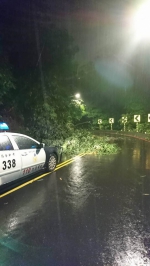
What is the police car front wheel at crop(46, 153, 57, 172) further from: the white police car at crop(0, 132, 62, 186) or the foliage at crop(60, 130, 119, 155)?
the foliage at crop(60, 130, 119, 155)

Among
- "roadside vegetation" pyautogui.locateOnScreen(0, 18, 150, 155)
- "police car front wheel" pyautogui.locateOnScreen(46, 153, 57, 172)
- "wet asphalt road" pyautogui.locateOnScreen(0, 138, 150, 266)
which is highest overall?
"roadside vegetation" pyautogui.locateOnScreen(0, 18, 150, 155)

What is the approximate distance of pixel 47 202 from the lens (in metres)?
5.98

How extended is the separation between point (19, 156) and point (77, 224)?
310 centimetres

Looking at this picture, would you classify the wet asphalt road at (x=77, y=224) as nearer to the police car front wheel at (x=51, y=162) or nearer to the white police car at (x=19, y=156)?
the white police car at (x=19, y=156)

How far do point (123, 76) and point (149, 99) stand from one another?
13.7 meters

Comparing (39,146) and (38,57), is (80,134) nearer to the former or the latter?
(38,57)

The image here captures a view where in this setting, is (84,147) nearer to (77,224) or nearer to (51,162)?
(51,162)

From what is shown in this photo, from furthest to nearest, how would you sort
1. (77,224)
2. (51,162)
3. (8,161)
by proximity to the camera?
(51,162), (8,161), (77,224)

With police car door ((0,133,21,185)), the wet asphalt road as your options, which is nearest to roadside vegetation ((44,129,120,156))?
the wet asphalt road

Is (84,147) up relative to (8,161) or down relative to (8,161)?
down

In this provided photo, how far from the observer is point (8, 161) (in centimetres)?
648

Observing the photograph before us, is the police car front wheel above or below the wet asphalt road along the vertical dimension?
above

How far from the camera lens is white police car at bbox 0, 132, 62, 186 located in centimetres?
640

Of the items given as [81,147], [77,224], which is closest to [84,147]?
[81,147]
